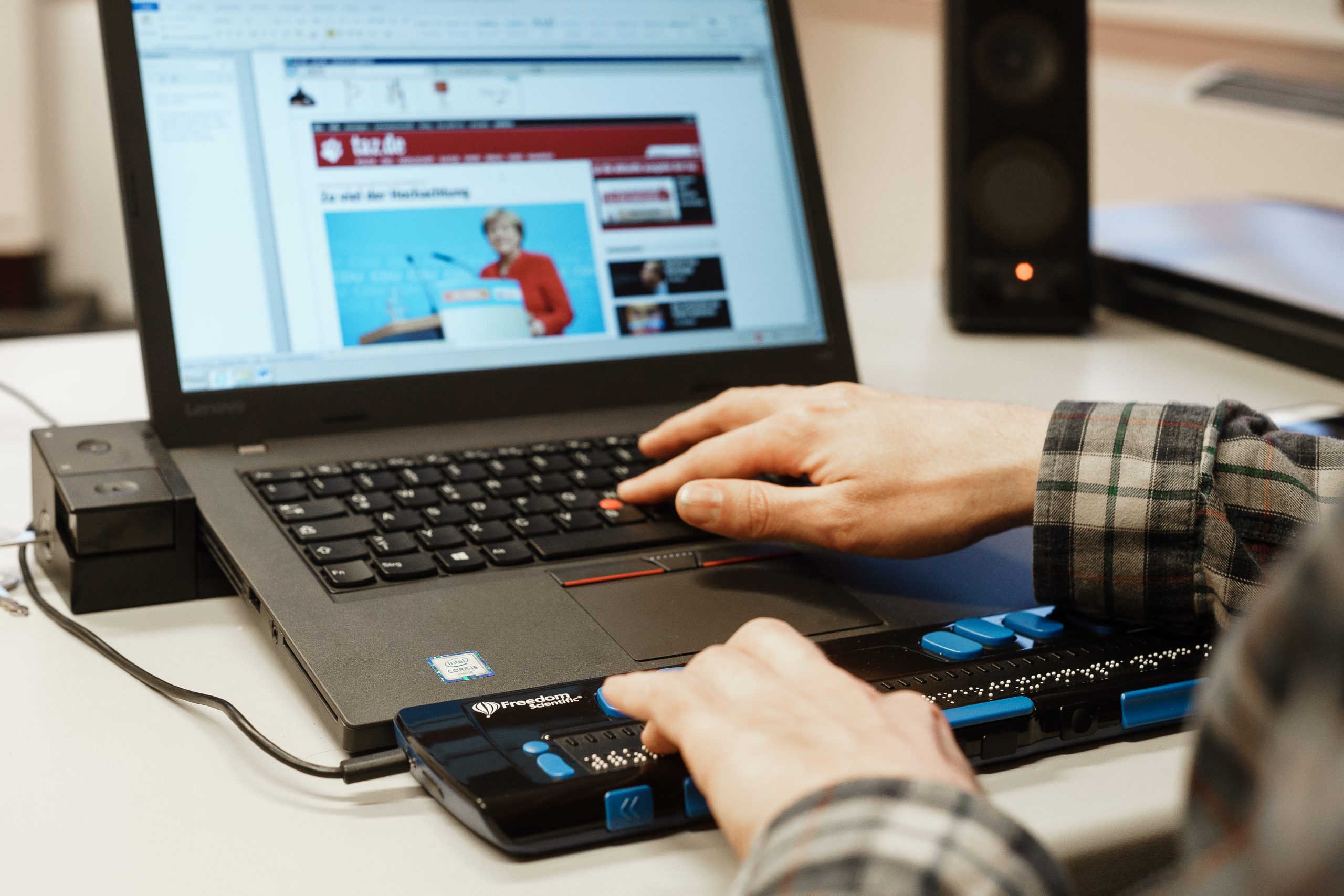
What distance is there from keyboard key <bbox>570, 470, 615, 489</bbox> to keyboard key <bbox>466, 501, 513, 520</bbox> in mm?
55

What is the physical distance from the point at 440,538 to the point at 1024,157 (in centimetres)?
82

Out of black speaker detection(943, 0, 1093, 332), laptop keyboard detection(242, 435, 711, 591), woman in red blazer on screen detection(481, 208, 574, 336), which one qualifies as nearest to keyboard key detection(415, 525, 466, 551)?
laptop keyboard detection(242, 435, 711, 591)

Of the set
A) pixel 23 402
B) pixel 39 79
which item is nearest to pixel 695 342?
pixel 23 402

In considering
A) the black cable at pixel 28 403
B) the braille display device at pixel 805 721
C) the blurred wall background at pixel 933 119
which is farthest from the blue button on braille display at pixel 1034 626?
the blurred wall background at pixel 933 119

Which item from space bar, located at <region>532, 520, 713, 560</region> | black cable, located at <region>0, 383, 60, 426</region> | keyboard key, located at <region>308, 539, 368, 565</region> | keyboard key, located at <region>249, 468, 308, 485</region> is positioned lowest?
space bar, located at <region>532, 520, 713, 560</region>

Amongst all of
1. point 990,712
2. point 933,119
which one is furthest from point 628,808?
point 933,119

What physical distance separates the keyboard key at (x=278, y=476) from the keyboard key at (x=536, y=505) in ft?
0.39

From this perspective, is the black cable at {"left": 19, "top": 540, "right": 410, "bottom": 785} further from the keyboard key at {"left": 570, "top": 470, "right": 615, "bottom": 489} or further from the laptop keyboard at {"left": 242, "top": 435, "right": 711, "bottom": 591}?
the keyboard key at {"left": 570, "top": 470, "right": 615, "bottom": 489}

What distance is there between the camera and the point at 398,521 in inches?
25.0

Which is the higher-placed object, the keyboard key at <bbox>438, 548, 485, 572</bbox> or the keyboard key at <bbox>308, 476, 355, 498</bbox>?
the keyboard key at <bbox>308, 476, 355, 498</bbox>

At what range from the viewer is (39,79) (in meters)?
2.19

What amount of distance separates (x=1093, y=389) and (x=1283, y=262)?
1.02 ft

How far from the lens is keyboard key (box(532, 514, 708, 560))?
0.63 metres

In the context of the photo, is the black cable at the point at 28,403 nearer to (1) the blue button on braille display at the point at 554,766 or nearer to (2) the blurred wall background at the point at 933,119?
(1) the blue button on braille display at the point at 554,766
